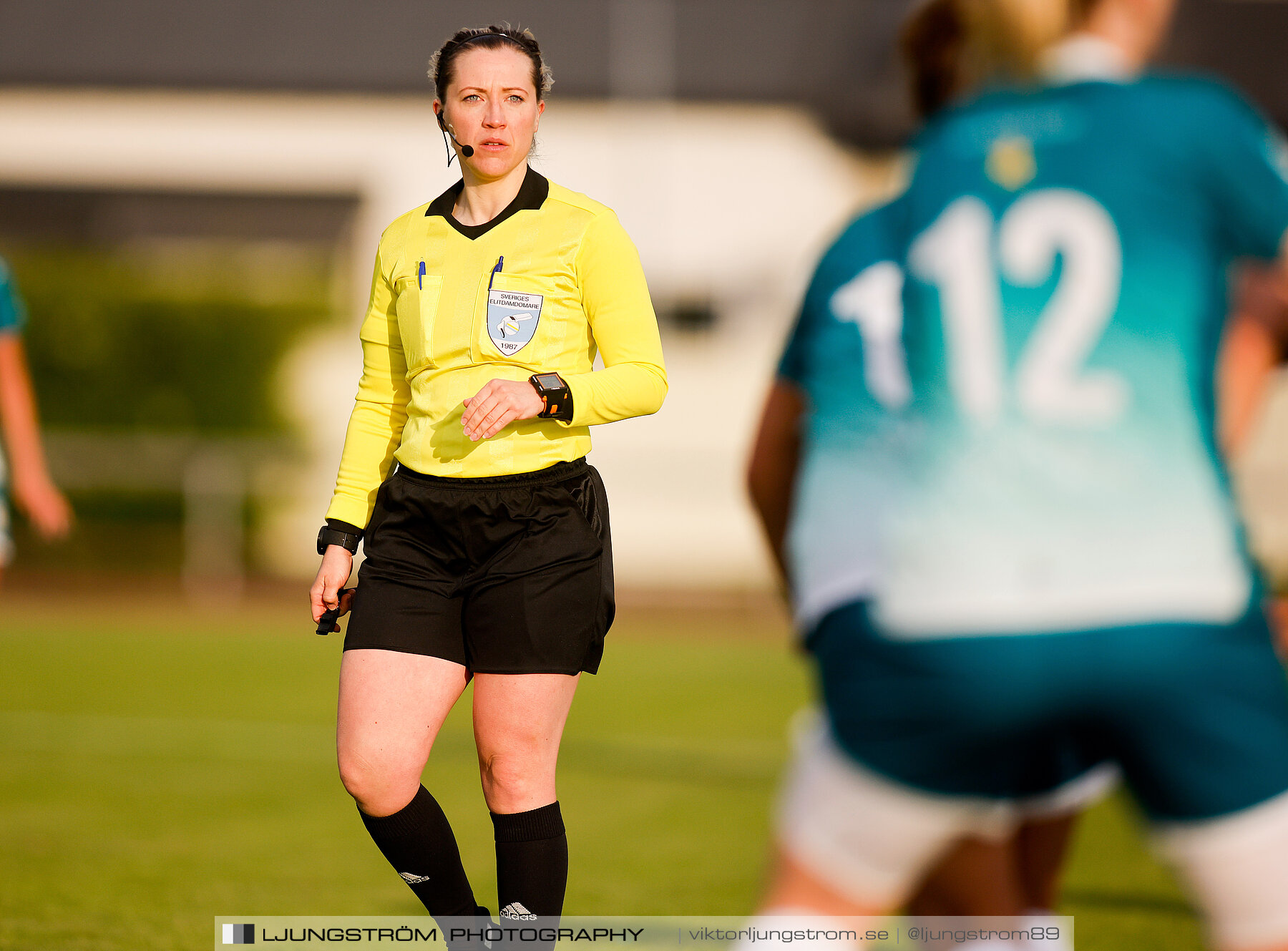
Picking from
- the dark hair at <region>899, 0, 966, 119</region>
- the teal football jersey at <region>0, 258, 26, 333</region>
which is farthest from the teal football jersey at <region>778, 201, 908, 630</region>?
the teal football jersey at <region>0, 258, 26, 333</region>

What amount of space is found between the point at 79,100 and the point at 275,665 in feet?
46.6

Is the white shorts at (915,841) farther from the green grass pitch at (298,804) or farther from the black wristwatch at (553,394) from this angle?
the black wristwatch at (553,394)

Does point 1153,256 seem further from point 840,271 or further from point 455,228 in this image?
point 455,228

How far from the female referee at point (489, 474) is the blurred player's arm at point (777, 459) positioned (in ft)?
2.24

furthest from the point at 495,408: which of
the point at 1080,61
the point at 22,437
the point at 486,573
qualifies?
the point at 22,437

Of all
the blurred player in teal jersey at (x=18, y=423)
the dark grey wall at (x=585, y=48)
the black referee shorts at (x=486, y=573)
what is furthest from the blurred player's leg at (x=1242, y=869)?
the dark grey wall at (x=585, y=48)

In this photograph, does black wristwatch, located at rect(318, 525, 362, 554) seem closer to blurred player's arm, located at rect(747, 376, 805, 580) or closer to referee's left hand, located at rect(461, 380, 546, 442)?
referee's left hand, located at rect(461, 380, 546, 442)

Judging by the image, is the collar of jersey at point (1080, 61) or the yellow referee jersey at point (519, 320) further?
the yellow referee jersey at point (519, 320)

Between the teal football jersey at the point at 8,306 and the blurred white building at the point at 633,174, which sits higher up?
the teal football jersey at the point at 8,306

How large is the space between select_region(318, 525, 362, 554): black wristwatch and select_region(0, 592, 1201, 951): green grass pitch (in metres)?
1.63

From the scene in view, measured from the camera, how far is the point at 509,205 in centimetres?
318

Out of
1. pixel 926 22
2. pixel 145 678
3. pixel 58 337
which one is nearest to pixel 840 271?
pixel 926 22

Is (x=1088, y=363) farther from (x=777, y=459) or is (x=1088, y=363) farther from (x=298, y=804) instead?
(x=298, y=804)

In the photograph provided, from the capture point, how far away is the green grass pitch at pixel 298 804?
517cm
